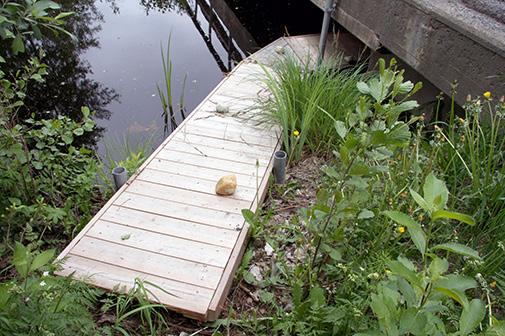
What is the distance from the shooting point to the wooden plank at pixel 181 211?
2324 millimetres

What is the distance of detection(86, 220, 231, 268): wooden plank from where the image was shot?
210cm

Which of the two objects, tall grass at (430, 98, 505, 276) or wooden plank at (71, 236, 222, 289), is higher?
tall grass at (430, 98, 505, 276)

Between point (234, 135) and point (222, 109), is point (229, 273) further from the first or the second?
point (222, 109)

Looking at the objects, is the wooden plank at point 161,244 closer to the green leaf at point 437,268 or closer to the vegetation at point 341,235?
the vegetation at point 341,235

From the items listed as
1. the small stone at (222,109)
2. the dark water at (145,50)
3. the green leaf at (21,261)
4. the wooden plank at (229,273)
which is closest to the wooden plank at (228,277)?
the wooden plank at (229,273)

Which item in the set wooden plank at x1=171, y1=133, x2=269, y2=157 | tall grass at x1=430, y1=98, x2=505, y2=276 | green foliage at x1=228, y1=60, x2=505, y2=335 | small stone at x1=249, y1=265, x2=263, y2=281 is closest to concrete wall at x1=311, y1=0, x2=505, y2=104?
tall grass at x1=430, y1=98, x2=505, y2=276

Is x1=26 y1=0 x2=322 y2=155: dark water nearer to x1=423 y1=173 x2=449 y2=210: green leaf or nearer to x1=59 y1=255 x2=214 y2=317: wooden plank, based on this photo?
x1=59 y1=255 x2=214 y2=317: wooden plank

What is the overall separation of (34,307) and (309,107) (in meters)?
2.11

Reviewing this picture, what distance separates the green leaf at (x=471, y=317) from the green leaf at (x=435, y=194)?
0.78 feet

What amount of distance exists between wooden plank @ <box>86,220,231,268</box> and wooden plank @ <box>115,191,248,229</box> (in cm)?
17

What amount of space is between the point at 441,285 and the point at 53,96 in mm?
4625

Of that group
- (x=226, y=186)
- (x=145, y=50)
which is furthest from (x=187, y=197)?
(x=145, y=50)

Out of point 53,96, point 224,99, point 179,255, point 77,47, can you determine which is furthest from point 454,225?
point 77,47

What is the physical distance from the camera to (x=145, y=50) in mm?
5742
